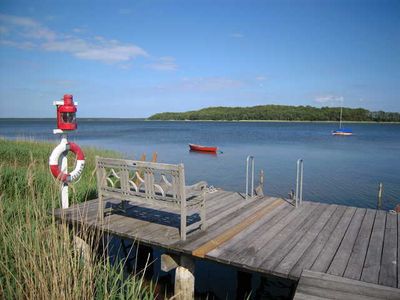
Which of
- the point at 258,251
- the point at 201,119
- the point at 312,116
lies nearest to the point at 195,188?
the point at 258,251

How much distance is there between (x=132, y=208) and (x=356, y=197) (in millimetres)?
10578

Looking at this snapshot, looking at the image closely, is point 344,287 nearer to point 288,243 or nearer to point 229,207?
point 288,243

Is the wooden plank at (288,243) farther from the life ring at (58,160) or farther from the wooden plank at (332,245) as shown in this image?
the life ring at (58,160)

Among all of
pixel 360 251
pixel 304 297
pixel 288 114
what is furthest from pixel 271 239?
pixel 288 114

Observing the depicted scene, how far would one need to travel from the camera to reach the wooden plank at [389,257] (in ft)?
11.2

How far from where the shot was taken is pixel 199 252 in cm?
407

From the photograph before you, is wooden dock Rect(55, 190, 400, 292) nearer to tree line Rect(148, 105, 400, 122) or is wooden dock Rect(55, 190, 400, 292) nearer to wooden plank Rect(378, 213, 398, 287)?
wooden plank Rect(378, 213, 398, 287)

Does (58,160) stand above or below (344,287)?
above

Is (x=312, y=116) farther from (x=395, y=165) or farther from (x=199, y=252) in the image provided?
(x=199, y=252)

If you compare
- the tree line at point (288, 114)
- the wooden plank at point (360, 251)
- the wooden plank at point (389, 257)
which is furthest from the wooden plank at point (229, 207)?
the tree line at point (288, 114)

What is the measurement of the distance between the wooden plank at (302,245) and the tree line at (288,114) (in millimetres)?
117241

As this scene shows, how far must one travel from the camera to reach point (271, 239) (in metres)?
4.55

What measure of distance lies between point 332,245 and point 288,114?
405 ft

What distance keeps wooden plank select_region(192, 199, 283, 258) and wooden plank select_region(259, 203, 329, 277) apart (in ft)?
2.28
